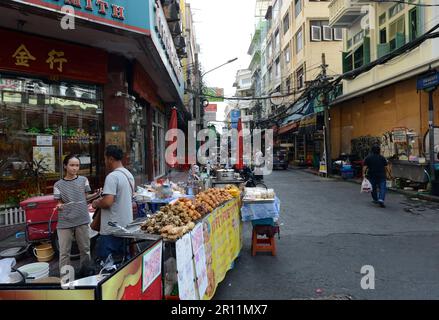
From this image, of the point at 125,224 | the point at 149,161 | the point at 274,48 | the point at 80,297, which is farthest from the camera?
the point at 274,48

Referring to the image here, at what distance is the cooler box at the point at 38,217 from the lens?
5.62 metres

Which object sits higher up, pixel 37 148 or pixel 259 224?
pixel 37 148

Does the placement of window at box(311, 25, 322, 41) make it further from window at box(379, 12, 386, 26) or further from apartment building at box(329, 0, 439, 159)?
window at box(379, 12, 386, 26)

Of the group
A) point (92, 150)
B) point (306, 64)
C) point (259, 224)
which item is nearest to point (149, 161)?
point (92, 150)

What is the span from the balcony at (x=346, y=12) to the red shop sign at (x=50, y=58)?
14.2 meters

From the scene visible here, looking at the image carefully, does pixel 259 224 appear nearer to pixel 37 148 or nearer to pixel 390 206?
pixel 37 148

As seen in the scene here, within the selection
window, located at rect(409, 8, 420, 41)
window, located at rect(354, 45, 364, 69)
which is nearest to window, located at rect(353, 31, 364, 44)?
window, located at rect(354, 45, 364, 69)

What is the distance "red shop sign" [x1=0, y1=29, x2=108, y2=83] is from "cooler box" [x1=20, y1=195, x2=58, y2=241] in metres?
3.49

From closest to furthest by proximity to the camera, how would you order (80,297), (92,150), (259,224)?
1. (80,297)
2. (259,224)
3. (92,150)

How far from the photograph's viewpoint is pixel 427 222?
8.18 metres

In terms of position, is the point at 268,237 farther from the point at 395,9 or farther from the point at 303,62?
the point at 303,62

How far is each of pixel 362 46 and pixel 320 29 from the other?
1072 centimetres

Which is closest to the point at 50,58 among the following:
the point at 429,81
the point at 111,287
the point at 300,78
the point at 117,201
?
the point at 117,201

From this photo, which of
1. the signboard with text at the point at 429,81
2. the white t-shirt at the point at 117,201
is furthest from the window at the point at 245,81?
the white t-shirt at the point at 117,201
